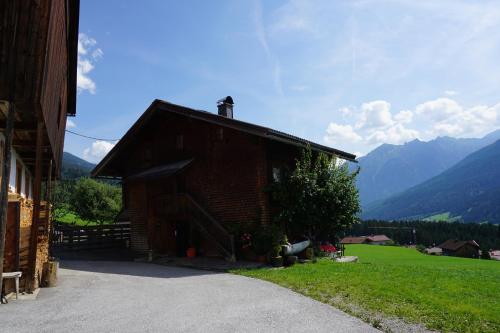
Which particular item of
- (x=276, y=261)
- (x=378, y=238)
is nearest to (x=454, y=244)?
(x=378, y=238)

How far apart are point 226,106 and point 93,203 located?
1282 inches

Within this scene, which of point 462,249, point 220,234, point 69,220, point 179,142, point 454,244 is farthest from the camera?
point 454,244

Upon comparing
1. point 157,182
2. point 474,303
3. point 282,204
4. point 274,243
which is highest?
point 157,182

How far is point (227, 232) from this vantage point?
15.7 m

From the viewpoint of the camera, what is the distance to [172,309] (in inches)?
301

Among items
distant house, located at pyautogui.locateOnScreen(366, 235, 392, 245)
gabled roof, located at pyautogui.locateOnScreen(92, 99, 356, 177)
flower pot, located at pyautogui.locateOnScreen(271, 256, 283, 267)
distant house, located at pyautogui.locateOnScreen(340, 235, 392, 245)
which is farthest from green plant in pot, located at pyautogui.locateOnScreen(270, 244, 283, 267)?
distant house, located at pyautogui.locateOnScreen(366, 235, 392, 245)

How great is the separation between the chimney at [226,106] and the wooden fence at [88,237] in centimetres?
973

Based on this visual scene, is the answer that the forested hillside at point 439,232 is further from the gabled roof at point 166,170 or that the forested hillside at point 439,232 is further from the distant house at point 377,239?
the gabled roof at point 166,170

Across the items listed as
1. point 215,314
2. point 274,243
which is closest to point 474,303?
point 215,314

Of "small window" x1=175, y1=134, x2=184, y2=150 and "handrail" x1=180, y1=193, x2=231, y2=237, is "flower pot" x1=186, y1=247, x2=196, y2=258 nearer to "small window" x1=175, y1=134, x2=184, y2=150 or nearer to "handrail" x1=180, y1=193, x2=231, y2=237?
"handrail" x1=180, y1=193, x2=231, y2=237

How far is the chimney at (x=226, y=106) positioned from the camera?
21078 millimetres

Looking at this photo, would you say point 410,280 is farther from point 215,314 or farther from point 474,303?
point 215,314

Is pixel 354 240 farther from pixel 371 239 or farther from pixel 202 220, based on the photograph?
pixel 202 220

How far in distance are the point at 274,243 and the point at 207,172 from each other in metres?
5.24
